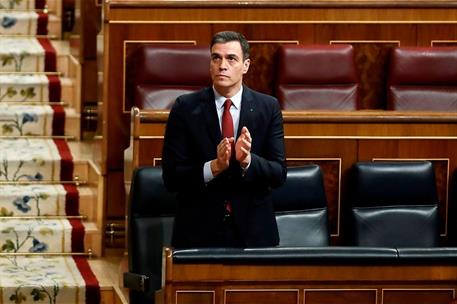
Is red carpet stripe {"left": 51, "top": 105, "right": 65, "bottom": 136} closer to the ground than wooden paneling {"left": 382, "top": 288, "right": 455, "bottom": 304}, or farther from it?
farther from it

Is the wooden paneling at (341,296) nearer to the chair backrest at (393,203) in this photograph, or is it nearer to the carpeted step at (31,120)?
the chair backrest at (393,203)

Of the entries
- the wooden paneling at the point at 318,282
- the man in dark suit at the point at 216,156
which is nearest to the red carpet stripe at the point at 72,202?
the man in dark suit at the point at 216,156

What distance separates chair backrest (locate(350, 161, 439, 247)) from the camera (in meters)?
Answer: 1.41

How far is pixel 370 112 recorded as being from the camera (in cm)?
148

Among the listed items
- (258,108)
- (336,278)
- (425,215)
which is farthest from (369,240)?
(336,278)

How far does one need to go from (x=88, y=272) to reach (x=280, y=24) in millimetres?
439

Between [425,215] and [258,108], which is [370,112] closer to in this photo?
[425,215]

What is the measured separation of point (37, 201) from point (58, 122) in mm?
205

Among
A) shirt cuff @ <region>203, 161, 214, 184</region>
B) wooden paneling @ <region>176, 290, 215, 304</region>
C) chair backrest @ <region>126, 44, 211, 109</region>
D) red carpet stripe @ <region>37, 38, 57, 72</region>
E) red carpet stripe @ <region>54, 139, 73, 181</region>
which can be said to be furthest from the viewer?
red carpet stripe @ <region>37, 38, 57, 72</region>

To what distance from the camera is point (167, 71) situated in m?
1.65

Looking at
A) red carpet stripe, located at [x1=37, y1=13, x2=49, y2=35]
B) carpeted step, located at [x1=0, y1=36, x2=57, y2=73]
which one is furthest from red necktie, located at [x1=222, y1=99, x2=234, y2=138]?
red carpet stripe, located at [x1=37, y1=13, x2=49, y2=35]

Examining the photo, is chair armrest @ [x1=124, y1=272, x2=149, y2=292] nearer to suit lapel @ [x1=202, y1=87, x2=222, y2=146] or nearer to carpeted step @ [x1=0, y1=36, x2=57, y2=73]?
suit lapel @ [x1=202, y1=87, x2=222, y2=146]

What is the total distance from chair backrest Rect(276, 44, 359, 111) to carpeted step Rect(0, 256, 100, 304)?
36 centimetres

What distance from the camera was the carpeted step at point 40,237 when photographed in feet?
5.33
